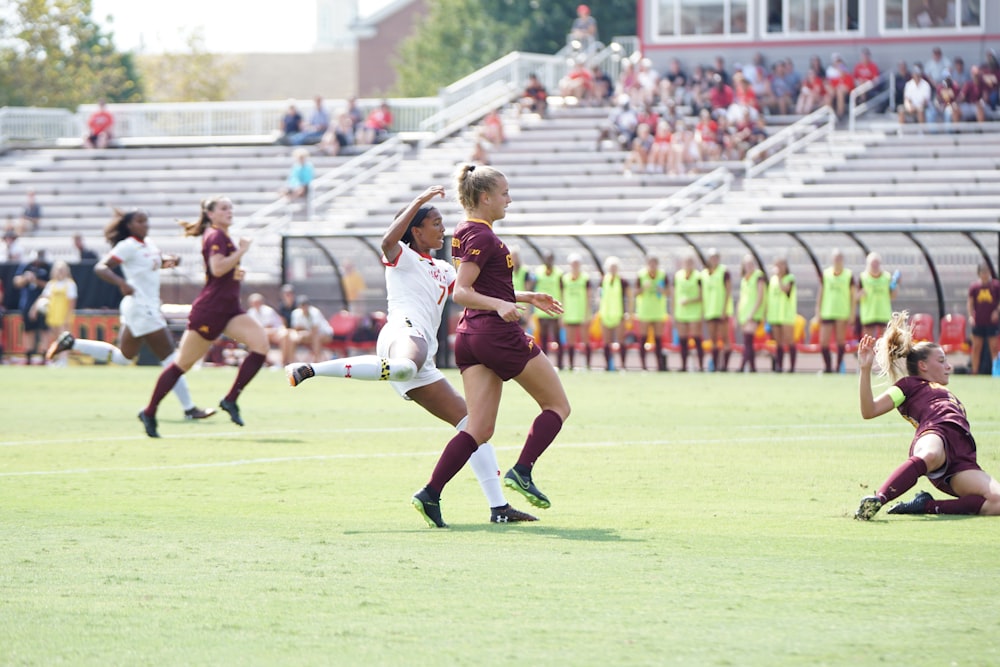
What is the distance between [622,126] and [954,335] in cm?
1486

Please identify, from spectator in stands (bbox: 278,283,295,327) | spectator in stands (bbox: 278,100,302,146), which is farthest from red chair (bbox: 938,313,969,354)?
spectator in stands (bbox: 278,100,302,146)

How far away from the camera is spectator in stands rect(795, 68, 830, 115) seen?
38.6m

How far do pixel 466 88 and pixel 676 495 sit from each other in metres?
35.7

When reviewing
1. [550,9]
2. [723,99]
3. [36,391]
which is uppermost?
[550,9]

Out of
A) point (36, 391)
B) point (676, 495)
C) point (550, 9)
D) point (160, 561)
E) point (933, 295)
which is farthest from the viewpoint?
point (550, 9)

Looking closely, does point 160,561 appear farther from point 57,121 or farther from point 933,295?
point 57,121

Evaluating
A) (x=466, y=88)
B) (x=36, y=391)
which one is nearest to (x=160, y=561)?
(x=36, y=391)

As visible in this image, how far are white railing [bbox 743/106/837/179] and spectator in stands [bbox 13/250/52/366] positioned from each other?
1550cm

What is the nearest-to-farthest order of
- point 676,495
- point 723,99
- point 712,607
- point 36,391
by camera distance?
point 712,607, point 676,495, point 36,391, point 723,99

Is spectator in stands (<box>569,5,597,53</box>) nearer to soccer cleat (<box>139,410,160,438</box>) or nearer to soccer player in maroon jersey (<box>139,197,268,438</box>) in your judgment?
soccer player in maroon jersey (<box>139,197,268,438</box>)

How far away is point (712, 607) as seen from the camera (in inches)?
255

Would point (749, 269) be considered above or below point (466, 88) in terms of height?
below

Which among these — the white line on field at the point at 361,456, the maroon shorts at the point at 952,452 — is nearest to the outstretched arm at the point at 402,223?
the maroon shorts at the point at 952,452

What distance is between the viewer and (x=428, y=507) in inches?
346
